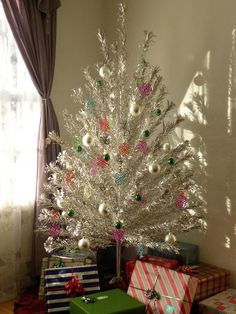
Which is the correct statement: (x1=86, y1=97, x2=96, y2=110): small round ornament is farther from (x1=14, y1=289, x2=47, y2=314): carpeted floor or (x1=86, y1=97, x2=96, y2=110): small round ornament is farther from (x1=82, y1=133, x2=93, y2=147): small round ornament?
(x1=14, y1=289, x2=47, y2=314): carpeted floor

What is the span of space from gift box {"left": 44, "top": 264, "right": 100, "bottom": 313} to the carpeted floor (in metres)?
0.24

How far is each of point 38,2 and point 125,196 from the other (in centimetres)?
163

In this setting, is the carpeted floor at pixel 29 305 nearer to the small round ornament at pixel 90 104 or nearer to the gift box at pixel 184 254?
the gift box at pixel 184 254

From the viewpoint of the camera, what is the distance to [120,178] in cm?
220

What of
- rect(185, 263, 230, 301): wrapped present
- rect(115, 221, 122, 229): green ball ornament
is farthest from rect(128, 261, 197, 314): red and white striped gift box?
rect(115, 221, 122, 229): green ball ornament

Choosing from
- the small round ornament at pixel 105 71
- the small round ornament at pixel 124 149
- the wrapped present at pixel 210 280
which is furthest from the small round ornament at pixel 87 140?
the wrapped present at pixel 210 280

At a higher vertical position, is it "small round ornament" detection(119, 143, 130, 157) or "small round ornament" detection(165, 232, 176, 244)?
"small round ornament" detection(119, 143, 130, 157)

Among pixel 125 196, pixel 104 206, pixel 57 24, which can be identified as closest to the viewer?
pixel 104 206

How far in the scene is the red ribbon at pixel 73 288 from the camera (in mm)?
2270

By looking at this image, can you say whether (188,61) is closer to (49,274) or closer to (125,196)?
(125,196)

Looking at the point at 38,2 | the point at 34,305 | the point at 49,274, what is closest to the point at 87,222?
the point at 49,274

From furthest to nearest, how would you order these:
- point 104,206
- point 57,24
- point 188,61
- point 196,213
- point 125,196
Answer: point 57,24, point 188,61, point 196,213, point 125,196, point 104,206

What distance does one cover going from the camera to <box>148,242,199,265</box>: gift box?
258 centimetres

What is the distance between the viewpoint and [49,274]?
2.34m
